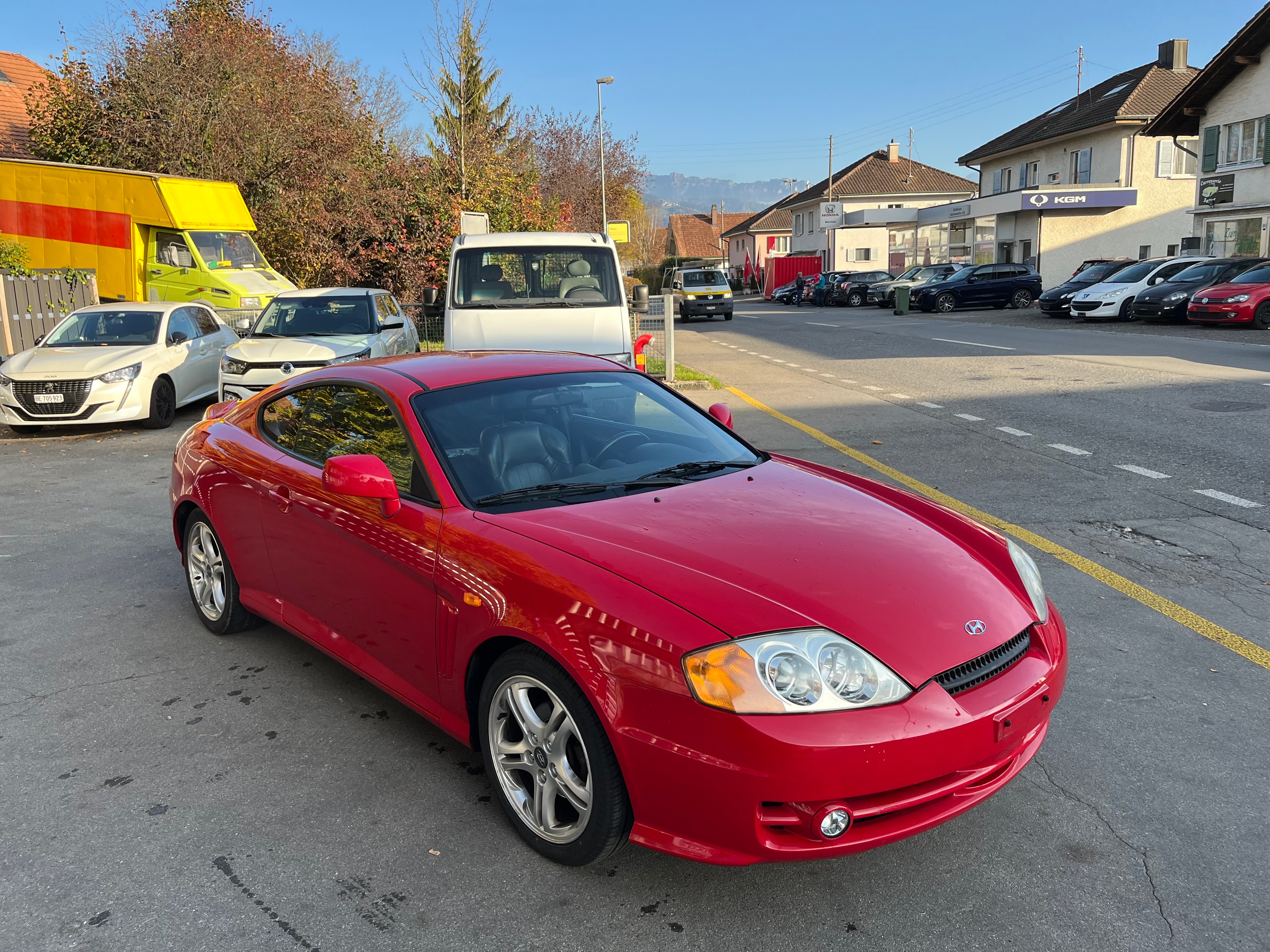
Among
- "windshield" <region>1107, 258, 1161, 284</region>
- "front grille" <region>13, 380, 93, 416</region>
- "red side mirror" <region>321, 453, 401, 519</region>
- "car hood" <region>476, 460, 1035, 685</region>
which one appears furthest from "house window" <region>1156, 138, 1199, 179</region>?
"red side mirror" <region>321, 453, 401, 519</region>

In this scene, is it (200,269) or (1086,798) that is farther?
(200,269)

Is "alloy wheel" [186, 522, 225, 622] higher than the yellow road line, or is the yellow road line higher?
"alloy wheel" [186, 522, 225, 622]

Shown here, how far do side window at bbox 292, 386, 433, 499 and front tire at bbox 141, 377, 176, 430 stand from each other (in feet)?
27.9

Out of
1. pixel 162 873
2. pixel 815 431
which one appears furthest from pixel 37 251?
pixel 162 873

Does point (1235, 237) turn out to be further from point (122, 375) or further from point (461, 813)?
point (461, 813)

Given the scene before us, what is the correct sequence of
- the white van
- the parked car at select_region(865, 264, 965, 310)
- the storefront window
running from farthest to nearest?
1. the parked car at select_region(865, 264, 965, 310)
2. the storefront window
3. the white van

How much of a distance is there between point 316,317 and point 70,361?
2871 millimetres

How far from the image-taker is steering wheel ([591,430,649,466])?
3.86 m

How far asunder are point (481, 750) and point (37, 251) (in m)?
19.2

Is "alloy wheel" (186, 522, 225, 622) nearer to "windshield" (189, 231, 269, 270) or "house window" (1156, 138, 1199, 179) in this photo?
"windshield" (189, 231, 269, 270)

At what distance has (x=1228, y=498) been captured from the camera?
23.5 ft

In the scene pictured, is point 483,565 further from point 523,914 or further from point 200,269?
point 200,269

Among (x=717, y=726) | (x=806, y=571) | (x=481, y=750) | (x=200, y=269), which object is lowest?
(x=481, y=750)

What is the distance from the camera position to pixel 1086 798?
10.7 feet
